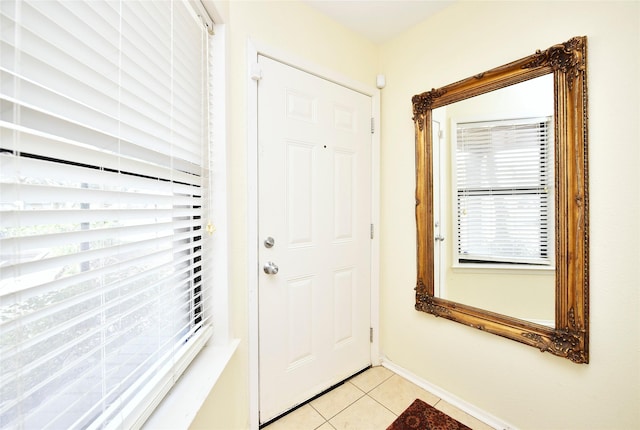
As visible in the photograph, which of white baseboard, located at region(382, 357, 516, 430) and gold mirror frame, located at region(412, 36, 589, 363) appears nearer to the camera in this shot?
gold mirror frame, located at region(412, 36, 589, 363)

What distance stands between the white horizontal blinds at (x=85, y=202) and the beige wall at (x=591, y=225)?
1487mm

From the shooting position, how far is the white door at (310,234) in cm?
143

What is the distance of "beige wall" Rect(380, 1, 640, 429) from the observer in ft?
3.44

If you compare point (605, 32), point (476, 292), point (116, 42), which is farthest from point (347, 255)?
point (605, 32)

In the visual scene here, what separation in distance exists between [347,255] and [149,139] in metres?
1.36

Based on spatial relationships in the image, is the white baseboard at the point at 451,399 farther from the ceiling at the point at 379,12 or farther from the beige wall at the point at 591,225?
the ceiling at the point at 379,12

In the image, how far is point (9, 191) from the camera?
0.39 m

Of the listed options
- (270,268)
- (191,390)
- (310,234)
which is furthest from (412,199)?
(191,390)

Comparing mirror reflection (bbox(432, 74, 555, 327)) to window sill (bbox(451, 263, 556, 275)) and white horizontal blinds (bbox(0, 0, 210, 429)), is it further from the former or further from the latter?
A: white horizontal blinds (bbox(0, 0, 210, 429))

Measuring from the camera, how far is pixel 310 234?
5.24 ft

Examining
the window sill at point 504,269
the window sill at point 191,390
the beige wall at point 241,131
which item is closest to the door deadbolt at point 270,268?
the beige wall at point 241,131

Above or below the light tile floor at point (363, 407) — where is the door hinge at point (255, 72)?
above

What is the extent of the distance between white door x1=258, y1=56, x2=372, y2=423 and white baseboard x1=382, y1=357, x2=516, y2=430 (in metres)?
0.23

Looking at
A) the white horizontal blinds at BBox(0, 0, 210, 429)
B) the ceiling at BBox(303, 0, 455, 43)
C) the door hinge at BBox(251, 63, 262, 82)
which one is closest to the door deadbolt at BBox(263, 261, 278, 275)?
the white horizontal blinds at BBox(0, 0, 210, 429)
